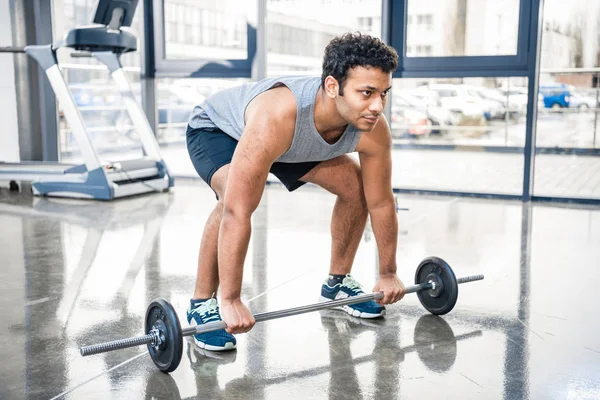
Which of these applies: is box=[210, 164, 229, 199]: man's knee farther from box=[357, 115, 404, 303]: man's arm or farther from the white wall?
the white wall

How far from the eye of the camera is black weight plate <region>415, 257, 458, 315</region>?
1.83 m

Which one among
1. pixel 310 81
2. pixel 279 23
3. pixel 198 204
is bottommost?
pixel 198 204

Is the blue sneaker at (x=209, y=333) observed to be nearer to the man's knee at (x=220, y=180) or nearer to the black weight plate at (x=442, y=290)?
the man's knee at (x=220, y=180)

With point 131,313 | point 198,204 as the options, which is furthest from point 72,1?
point 131,313

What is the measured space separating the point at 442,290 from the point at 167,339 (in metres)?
0.81

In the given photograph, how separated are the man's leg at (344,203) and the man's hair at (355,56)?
41 centimetres

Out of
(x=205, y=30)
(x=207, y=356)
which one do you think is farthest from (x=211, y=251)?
(x=205, y=30)

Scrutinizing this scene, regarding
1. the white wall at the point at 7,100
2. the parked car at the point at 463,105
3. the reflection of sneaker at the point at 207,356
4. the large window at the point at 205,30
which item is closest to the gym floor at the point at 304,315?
the reflection of sneaker at the point at 207,356

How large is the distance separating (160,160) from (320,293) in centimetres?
251

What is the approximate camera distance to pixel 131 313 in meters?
1.91

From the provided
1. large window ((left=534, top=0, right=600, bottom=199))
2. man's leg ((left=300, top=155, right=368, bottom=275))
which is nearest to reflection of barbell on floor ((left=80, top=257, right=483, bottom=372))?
man's leg ((left=300, top=155, right=368, bottom=275))

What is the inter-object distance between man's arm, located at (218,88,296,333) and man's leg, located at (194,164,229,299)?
0.24 meters

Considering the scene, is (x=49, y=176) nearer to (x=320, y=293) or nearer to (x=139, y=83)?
(x=139, y=83)

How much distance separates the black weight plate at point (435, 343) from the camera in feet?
5.08
